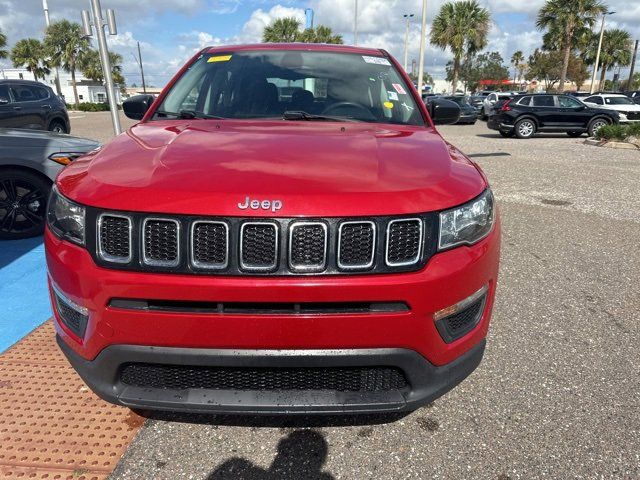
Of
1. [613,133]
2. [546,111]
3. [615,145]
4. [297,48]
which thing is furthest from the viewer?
[546,111]

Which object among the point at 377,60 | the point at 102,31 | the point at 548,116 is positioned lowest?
the point at 548,116

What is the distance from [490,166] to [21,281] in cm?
916

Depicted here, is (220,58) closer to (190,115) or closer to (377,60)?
(190,115)

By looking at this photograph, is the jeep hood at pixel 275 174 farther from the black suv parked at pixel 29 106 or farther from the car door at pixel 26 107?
the car door at pixel 26 107

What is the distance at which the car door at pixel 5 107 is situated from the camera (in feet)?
35.1

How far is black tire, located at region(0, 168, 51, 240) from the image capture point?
15.2 feet

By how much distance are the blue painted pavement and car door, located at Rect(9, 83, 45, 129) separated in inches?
311

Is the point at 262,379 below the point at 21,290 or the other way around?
the other way around

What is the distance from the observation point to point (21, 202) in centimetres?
474

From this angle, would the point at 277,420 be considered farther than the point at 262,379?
Yes

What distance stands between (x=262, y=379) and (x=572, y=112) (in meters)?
18.5

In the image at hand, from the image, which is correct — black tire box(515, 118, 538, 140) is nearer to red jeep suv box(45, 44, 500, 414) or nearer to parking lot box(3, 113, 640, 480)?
parking lot box(3, 113, 640, 480)

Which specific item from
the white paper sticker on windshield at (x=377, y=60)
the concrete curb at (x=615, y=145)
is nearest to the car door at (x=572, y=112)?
the concrete curb at (x=615, y=145)

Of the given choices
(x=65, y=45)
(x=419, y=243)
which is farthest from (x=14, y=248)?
(x=65, y=45)
